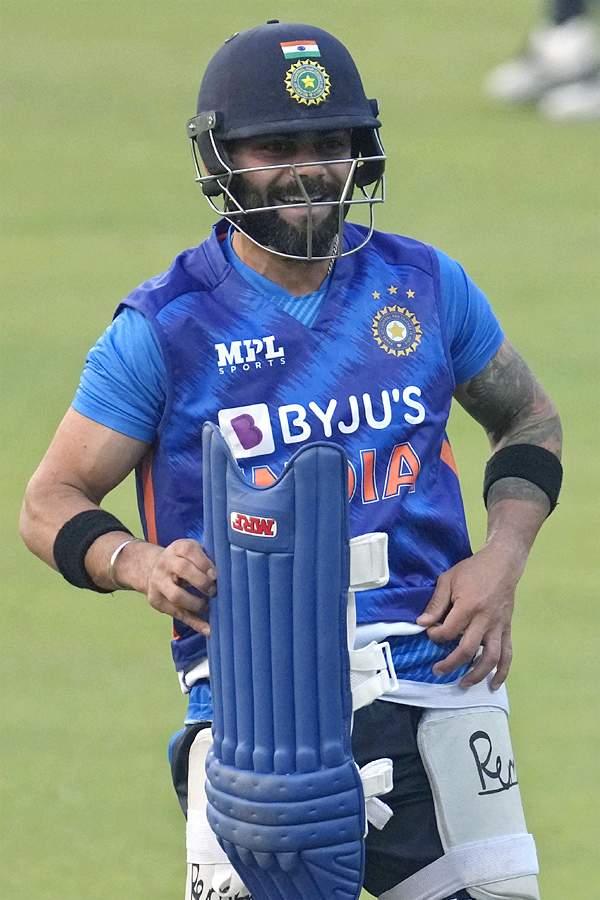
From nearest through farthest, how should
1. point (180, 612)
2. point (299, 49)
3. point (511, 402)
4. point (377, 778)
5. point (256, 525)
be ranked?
point (256, 525), point (180, 612), point (377, 778), point (299, 49), point (511, 402)

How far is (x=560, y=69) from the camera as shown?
1633cm

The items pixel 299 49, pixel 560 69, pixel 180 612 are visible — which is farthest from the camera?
pixel 560 69

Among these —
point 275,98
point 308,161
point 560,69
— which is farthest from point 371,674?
point 560,69

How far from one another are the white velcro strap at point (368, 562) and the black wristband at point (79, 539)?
0.50m

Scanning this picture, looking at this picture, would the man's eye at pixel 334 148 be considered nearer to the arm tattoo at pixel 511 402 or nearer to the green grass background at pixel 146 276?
the arm tattoo at pixel 511 402

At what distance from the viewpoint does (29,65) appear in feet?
59.3

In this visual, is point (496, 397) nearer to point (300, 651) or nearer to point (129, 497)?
point (300, 651)

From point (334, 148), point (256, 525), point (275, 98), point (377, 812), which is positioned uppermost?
point (275, 98)

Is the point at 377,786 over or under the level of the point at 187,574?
under

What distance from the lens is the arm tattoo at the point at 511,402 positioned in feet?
11.7

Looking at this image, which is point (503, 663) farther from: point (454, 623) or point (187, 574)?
point (187, 574)

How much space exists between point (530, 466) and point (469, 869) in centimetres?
83

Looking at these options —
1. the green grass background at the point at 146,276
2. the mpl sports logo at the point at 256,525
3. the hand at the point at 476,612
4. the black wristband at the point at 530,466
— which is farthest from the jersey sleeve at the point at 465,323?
the green grass background at the point at 146,276

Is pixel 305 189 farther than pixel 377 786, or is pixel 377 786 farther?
pixel 305 189
